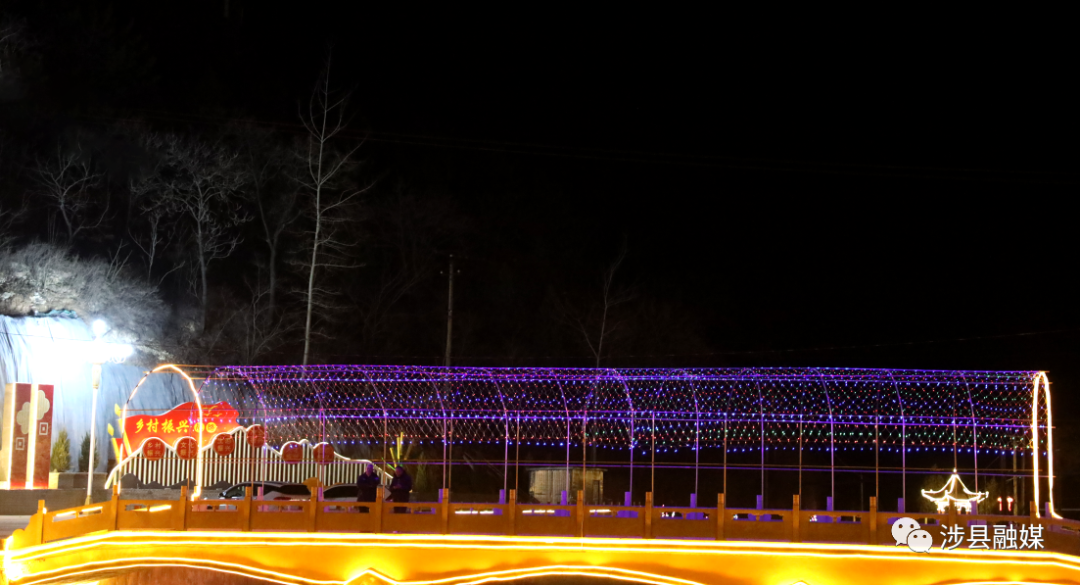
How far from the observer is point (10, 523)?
21609 millimetres

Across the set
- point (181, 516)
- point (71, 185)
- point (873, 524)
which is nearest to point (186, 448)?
point (181, 516)

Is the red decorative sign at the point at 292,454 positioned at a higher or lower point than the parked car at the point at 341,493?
higher

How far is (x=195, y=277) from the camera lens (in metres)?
37.5

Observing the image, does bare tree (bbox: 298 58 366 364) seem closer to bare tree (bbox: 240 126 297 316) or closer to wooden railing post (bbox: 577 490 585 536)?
bare tree (bbox: 240 126 297 316)

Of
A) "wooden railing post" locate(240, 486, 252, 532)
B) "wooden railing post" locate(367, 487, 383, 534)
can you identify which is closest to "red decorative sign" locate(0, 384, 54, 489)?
"wooden railing post" locate(240, 486, 252, 532)

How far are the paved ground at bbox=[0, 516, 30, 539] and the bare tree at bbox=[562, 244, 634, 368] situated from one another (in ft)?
62.5

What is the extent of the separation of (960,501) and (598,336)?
58.9 feet

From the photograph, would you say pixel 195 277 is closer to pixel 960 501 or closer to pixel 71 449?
pixel 71 449

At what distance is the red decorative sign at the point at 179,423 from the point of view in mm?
23438

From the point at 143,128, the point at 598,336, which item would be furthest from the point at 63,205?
the point at 598,336

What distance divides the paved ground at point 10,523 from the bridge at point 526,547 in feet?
12.6

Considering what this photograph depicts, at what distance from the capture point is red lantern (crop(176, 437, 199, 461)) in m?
22.2

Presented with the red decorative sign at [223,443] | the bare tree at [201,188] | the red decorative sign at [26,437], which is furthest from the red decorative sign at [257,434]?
the bare tree at [201,188]

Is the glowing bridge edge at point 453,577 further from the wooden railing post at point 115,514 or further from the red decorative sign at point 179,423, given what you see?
the red decorative sign at point 179,423
